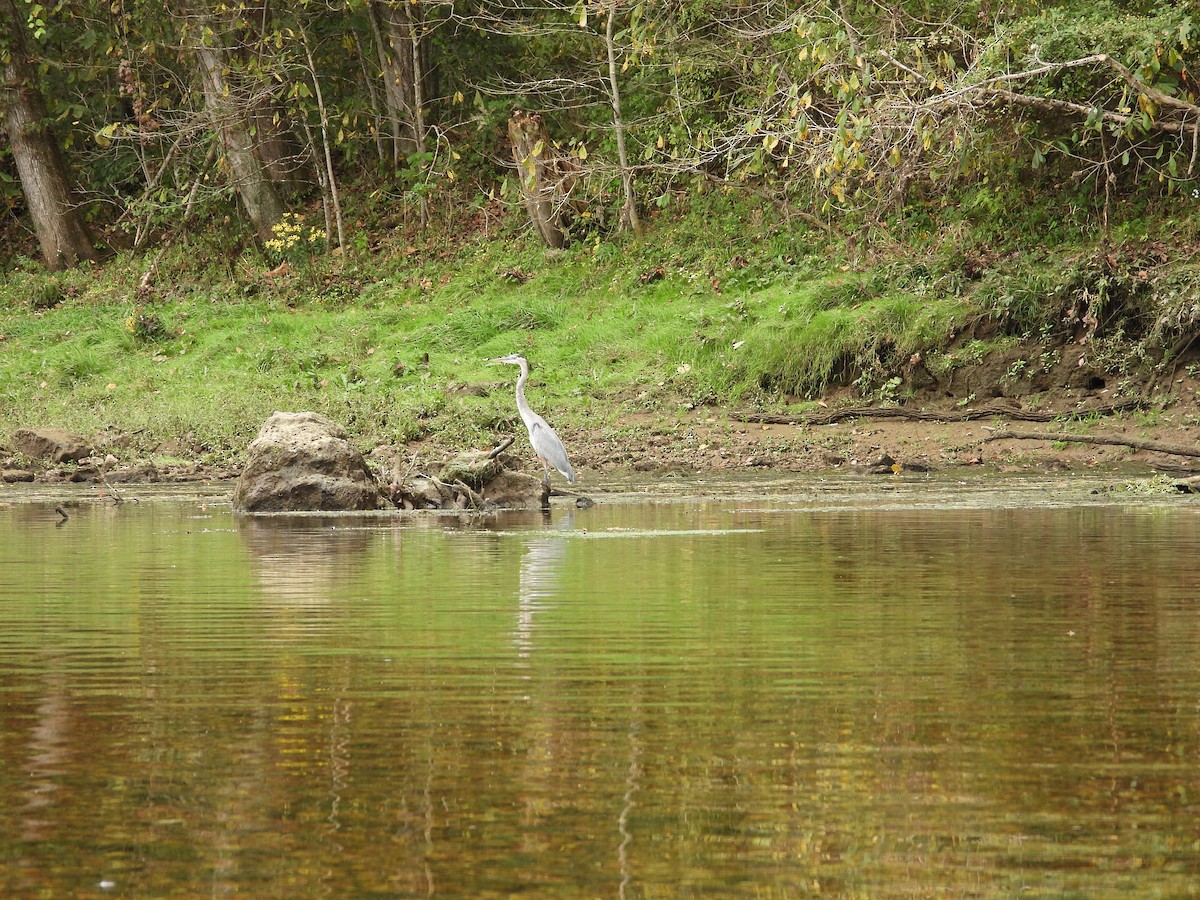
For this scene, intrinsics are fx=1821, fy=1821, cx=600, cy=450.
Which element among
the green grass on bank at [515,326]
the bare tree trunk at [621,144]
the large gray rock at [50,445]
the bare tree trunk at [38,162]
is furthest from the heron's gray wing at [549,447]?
the bare tree trunk at [38,162]

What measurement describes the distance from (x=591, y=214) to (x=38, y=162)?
37.0ft

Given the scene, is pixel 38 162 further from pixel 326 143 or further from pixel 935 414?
pixel 935 414

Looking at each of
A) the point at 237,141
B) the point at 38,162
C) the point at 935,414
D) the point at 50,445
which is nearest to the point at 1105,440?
the point at 935,414

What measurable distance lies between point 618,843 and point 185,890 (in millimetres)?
1015

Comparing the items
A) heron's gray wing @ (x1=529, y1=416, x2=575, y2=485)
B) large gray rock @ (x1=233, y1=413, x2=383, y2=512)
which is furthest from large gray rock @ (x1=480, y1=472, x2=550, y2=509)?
large gray rock @ (x1=233, y1=413, x2=383, y2=512)

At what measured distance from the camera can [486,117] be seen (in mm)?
32156

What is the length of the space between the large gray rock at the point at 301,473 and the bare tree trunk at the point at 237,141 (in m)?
16.3

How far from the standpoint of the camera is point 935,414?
22734 millimetres

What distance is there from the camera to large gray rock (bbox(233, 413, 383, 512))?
17.0 m

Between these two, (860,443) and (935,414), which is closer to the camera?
(860,443)

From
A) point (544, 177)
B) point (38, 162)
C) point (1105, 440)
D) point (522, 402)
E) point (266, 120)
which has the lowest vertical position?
point (1105, 440)

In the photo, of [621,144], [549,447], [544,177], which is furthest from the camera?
[544,177]

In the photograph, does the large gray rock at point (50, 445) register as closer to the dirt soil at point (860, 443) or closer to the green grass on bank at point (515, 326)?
the dirt soil at point (860, 443)

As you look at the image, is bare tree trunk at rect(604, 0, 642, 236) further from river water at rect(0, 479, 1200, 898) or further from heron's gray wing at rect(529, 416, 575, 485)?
river water at rect(0, 479, 1200, 898)
